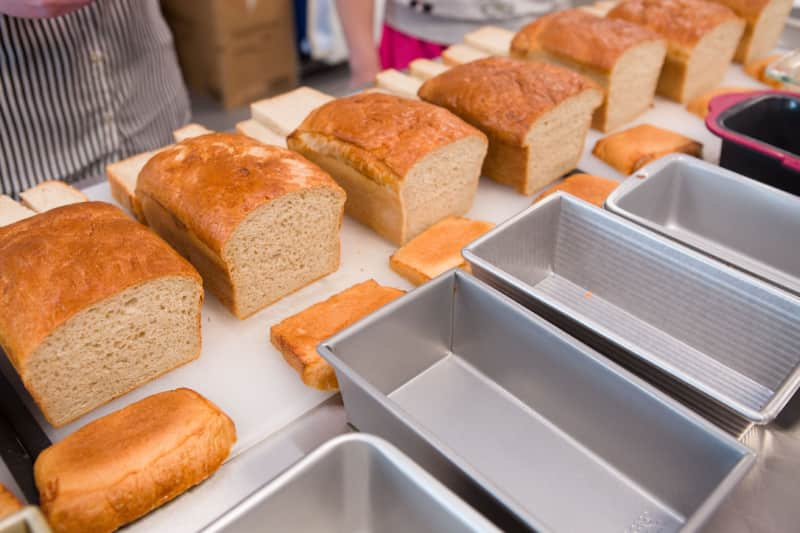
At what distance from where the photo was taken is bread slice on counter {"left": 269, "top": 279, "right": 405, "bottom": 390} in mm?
1528

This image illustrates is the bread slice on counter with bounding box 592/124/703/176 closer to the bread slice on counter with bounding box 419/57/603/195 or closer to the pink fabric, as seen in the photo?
the bread slice on counter with bounding box 419/57/603/195

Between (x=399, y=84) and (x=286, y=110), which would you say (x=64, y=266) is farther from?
(x=399, y=84)

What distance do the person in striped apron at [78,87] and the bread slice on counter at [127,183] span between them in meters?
0.52

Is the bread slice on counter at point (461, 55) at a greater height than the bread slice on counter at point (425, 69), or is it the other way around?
the bread slice on counter at point (461, 55)

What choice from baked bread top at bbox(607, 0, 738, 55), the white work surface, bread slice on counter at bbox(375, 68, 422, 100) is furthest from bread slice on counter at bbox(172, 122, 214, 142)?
baked bread top at bbox(607, 0, 738, 55)

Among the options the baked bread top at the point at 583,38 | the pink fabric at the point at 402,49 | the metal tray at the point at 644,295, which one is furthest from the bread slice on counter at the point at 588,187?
the pink fabric at the point at 402,49

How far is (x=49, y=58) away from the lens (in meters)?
2.35

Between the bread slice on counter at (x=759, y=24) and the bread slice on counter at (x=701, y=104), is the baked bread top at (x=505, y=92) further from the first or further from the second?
the bread slice on counter at (x=759, y=24)

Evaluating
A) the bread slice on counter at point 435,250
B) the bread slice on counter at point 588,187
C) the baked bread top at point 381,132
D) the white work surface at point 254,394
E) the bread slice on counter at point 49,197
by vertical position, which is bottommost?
the white work surface at point 254,394

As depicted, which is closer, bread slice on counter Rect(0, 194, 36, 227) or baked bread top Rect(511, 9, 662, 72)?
bread slice on counter Rect(0, 194, 36, 227)

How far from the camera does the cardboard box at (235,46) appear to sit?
195 inches

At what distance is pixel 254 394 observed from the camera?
1556 millimetres

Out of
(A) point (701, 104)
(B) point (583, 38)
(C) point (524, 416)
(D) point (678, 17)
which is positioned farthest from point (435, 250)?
(D) point (678, 17)

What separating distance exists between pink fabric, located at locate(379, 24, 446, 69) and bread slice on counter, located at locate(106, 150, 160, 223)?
75.5 inches
